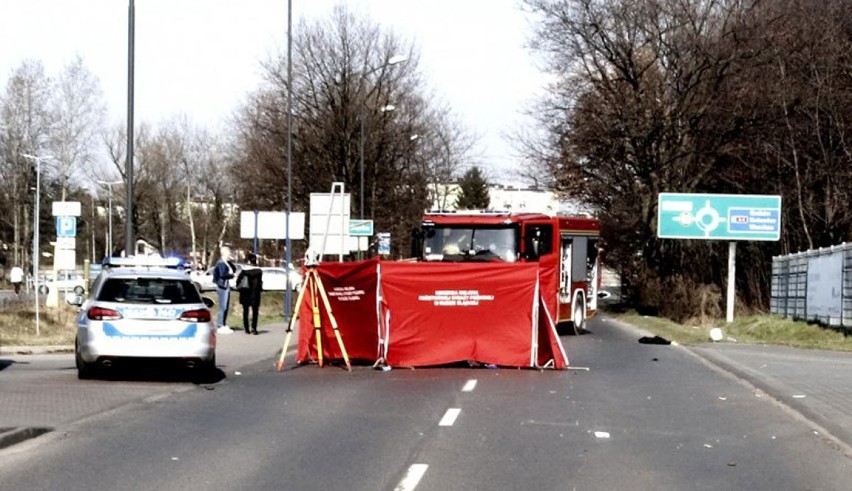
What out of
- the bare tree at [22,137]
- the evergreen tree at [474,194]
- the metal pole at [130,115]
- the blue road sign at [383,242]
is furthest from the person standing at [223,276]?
the evergreen tree at [474,194]

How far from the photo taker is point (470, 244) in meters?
28.2

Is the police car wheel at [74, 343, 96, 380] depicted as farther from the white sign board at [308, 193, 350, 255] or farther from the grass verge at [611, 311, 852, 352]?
the grass verge at [611, 311, 852, 352]

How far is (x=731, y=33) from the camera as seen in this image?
46719 mm

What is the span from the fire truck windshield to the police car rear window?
12.1m

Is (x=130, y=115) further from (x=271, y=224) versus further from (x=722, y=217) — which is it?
(x=722, y=217)

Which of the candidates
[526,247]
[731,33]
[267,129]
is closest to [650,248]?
[731,33]

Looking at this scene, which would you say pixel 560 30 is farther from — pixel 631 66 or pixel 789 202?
pixel 789 202

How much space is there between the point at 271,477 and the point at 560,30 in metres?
41.5

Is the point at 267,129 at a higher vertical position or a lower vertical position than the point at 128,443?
higher

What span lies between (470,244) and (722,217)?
14160 mm

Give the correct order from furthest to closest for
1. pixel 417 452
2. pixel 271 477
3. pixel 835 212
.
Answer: pixel 835 212 → pixel 417 452 → pixel 271 477

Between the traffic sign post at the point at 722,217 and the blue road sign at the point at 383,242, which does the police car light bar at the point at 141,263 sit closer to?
the traffic sign post at the point at 722,217

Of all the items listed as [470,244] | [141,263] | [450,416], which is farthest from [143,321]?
[470,244]

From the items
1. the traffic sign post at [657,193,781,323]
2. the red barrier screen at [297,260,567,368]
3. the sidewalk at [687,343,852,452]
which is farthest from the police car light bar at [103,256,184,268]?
the traffic sign post at [657,193,781,323]
